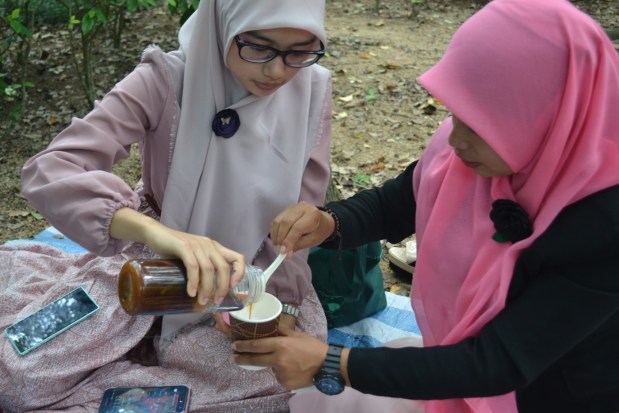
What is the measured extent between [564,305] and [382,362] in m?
0.50

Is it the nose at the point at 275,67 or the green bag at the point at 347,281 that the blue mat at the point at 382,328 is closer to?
the green bag at the point at 347,281

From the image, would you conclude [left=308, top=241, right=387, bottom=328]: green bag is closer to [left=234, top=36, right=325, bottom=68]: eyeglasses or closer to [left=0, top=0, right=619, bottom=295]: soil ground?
[left=0, top=0, right=619, bottom=295]: soil ground

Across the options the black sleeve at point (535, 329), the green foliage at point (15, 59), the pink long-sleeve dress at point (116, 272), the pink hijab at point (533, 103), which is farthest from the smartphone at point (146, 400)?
the green foliage at point (15, 59)

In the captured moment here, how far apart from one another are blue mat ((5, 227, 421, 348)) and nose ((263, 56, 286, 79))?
56.2 inches

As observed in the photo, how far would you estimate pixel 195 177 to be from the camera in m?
→ 2.44

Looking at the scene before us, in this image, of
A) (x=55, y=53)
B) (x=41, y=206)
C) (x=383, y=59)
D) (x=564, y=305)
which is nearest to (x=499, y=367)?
(x=564, y=305)

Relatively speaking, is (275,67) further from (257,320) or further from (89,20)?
(89,20)

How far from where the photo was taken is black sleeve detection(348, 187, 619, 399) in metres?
1.69

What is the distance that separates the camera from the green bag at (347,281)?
3.06m

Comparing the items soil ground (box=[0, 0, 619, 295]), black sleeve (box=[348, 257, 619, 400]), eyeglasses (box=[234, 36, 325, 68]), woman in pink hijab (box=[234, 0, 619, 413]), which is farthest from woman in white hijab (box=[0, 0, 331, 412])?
soil ground (box=[0, 0, 619, 295])

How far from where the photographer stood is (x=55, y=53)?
6500 millimetres

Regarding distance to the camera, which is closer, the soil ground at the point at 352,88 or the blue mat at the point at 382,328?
the blue mat at the point at 382,328

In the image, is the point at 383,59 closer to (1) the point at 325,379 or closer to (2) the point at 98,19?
(2) the point at 98,19

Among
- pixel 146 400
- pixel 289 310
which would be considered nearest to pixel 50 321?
pixel 146 400
